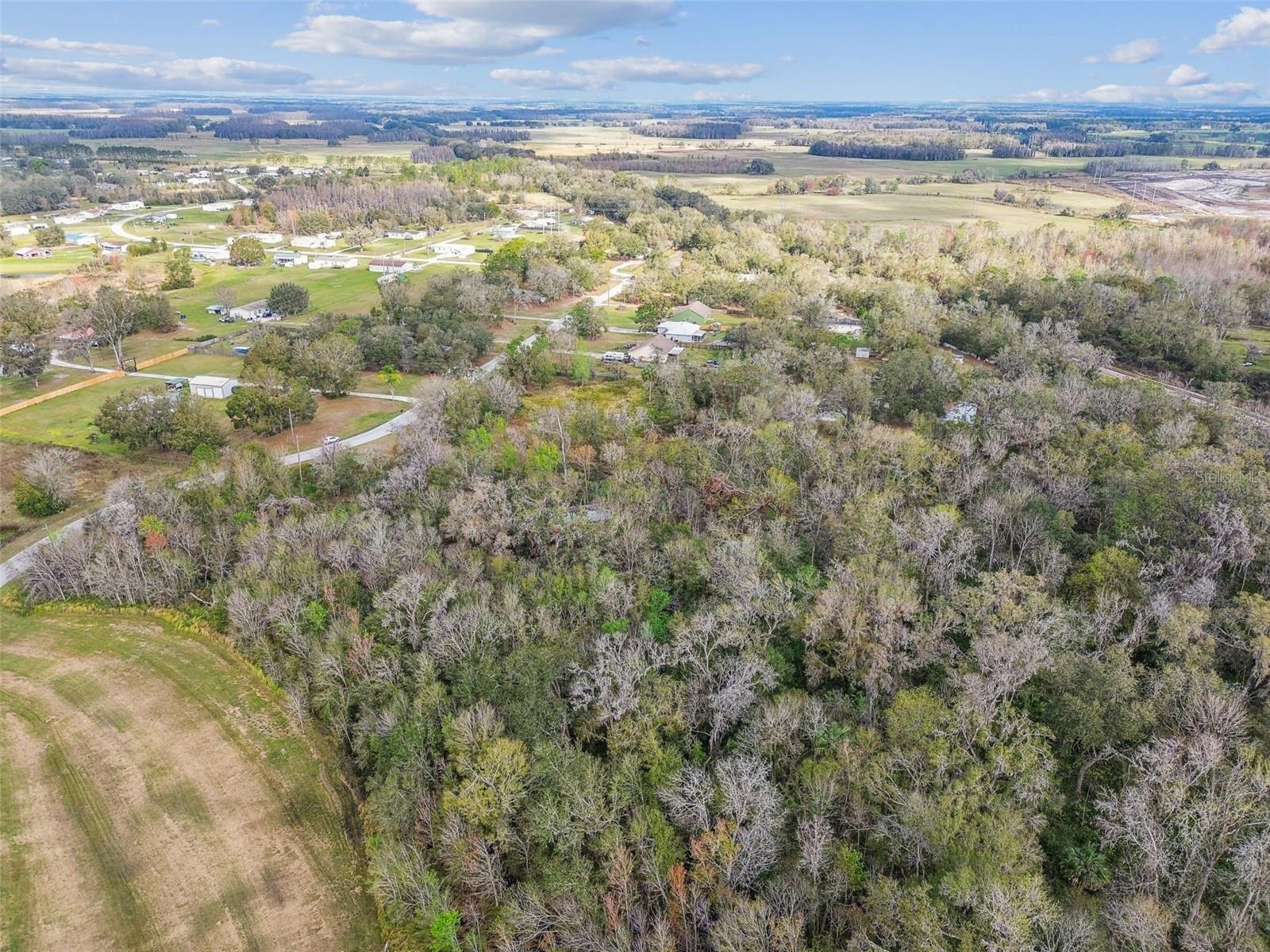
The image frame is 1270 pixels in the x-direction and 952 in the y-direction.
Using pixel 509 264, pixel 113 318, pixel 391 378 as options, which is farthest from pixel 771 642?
pixel 509 264

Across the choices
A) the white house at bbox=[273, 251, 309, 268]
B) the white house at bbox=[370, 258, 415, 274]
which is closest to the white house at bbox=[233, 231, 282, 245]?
the white house at bbox=[273, 251, 309, 268]

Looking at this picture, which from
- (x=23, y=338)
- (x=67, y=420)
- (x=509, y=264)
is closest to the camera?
(x=67, y=420)

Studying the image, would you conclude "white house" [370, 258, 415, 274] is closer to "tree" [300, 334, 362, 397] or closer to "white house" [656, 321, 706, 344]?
"tree" [300, 334, 362, 397]

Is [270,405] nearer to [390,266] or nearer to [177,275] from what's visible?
[177,275]

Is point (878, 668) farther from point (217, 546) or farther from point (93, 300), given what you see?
point (93, 300)

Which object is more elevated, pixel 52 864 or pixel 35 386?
pixel 35 386

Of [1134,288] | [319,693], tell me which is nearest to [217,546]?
[319,693]

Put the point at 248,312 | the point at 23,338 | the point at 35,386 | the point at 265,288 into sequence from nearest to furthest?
the point at 35,386, the point at 23,338, the point at 248,312, the point at 265,288
